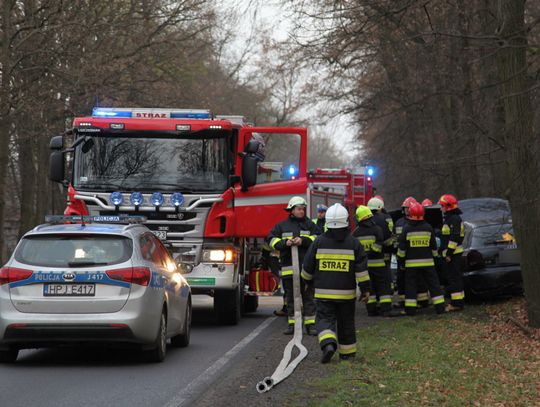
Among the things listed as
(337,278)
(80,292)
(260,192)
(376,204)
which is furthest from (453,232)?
(80,292)

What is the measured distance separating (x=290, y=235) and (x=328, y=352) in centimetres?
367

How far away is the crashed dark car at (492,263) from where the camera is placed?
15914mm

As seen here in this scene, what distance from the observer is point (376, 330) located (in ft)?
46.2

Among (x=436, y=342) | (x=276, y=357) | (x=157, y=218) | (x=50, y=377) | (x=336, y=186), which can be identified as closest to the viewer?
(x=50, y=377)

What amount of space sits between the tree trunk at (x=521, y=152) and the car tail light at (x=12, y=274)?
6651mm

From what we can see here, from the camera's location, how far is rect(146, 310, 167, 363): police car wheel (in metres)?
11.1

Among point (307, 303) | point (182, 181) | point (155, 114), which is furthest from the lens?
point (155, 114)

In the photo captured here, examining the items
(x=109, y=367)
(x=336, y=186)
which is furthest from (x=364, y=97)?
(x=109, y=367)

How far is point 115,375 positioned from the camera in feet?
33.4

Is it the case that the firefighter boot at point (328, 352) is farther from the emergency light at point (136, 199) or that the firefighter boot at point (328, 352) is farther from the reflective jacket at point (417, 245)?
the emergency light at point (136, 199)

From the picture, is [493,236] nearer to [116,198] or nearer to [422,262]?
[422,262]

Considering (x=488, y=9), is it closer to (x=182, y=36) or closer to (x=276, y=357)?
(x=276, y=357)

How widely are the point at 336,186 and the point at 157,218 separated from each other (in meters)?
11.2

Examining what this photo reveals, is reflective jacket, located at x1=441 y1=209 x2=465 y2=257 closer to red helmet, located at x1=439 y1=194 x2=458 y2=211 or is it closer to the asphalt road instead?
red helmet, located at x1=439 y1=194 x2=458 y2=211
